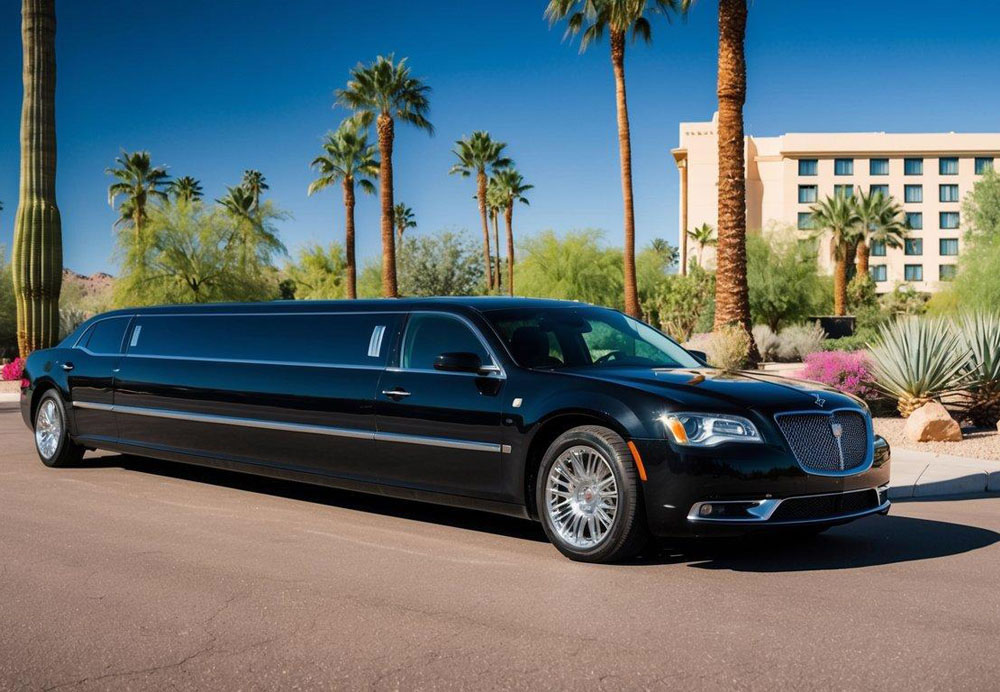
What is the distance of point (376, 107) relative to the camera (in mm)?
44719

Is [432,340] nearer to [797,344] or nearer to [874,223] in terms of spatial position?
[797,344]

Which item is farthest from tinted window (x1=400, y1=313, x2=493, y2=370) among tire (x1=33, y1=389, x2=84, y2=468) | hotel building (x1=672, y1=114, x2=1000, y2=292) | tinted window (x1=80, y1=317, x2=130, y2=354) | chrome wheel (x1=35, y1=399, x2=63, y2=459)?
hotel building (x1=672, y1=114, x2=1000, y2=292)

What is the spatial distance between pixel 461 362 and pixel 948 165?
94637 mm

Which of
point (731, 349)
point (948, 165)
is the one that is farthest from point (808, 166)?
point (731, 349)

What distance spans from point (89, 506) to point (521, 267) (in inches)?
2283

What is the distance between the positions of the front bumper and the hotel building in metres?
85.7

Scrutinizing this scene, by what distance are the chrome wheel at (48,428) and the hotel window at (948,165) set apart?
9249 cm

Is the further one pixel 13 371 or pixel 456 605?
pixel 13 371

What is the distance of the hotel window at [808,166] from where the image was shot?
91750mm

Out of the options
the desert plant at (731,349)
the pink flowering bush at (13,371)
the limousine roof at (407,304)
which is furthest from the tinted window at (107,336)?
the pink flowering bush at (13,371)

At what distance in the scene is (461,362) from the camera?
7.76m

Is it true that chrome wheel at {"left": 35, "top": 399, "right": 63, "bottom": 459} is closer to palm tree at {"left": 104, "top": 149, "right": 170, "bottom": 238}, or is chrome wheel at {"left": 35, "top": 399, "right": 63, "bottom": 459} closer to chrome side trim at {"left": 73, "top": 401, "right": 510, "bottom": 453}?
chrome side trim at {"left": 73, "top": 401, "right": 510, "bottom": 453}

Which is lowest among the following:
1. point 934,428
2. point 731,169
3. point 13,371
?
point 934,428

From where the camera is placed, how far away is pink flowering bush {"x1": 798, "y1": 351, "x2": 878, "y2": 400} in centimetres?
1698
